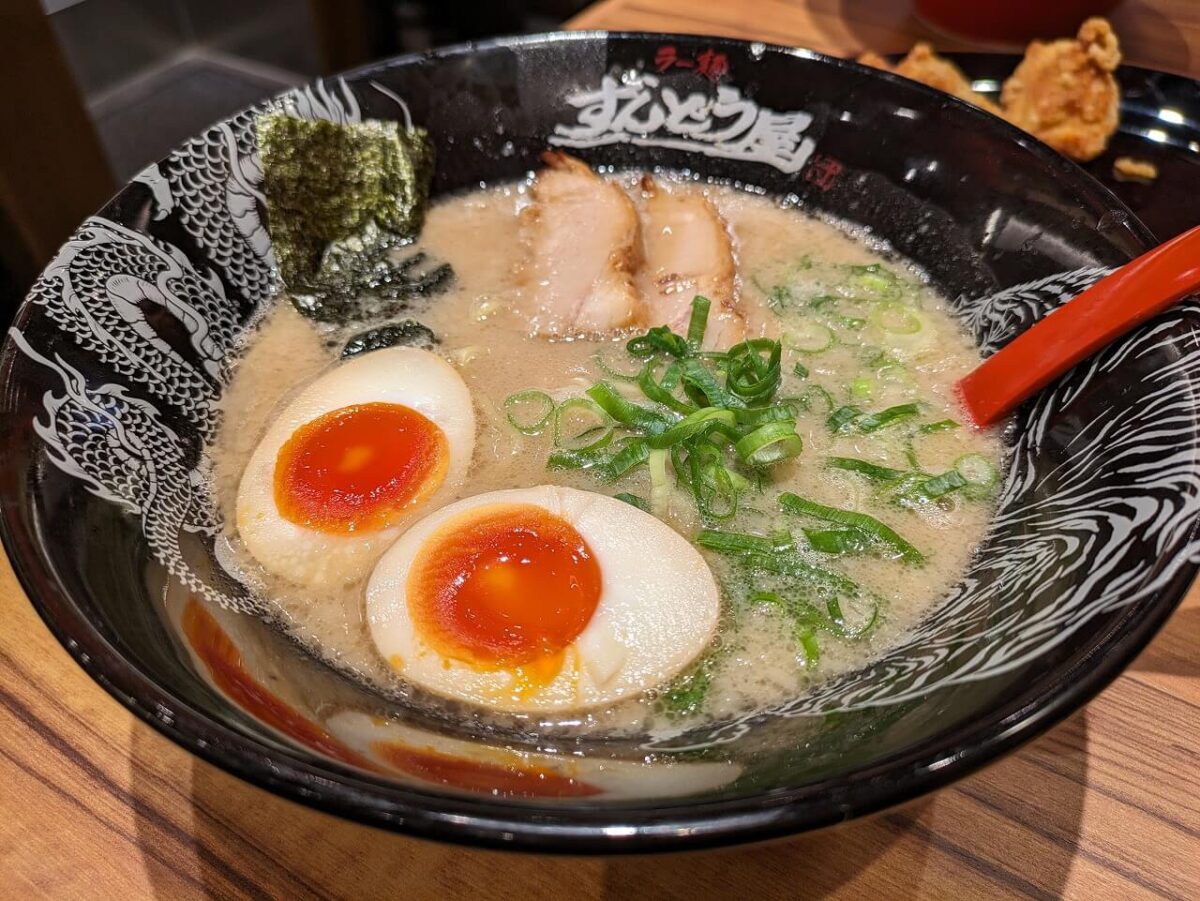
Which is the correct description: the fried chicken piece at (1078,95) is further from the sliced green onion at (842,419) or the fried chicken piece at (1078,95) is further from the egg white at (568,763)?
the egg white at (568,763)

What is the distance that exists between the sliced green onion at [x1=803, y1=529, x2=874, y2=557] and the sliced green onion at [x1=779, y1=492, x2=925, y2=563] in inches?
0.5

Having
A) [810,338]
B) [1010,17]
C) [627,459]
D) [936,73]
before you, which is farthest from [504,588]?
[1010,17]

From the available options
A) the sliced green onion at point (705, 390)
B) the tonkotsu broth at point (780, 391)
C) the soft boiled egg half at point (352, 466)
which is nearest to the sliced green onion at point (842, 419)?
the tonkotsu broth at point (780, 391)

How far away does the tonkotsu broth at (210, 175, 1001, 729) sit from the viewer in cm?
110

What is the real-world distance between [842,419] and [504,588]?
2.24 ft

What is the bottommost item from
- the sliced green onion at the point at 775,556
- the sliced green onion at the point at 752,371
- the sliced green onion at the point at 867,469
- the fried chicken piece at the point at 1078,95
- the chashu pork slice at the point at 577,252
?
the sliced green onion at the point at 775,556

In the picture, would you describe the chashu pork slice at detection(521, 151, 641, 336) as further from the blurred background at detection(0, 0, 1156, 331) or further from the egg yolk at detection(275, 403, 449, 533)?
the blurred background at detection(0, 0, 1156, 331)

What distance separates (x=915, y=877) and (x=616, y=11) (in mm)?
2347

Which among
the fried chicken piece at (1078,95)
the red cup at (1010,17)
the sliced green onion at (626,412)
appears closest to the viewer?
the sliced green onion at (626,412)

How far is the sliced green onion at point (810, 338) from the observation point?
5.17 ft

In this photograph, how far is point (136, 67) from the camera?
11.0 feet

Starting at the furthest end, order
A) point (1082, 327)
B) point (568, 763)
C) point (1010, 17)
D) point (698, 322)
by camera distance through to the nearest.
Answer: point (1010, 17) < point (698, 322) < point (1082, 327) < point (568, 763)

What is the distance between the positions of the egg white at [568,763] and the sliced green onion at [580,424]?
1.91 ft

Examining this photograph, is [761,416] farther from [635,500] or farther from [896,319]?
[896,319]
